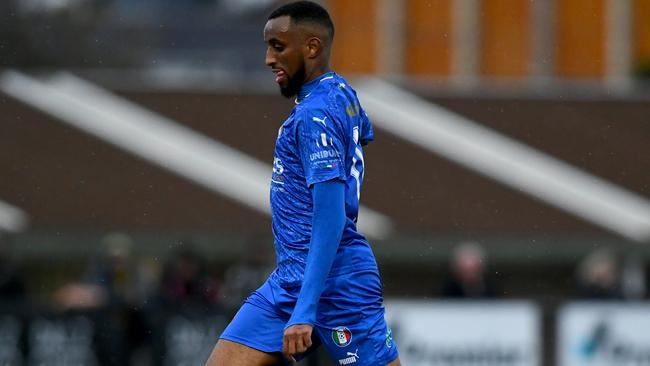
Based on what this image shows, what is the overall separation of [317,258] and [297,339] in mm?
320

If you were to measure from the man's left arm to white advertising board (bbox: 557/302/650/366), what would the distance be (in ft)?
27.7

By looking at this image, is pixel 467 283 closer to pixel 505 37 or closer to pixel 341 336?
pixel 341 336

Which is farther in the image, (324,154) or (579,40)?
(579,40)

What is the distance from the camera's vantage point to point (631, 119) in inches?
996

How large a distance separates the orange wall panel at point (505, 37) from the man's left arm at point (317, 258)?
32.4m

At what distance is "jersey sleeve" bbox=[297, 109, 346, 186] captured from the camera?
5996 mm

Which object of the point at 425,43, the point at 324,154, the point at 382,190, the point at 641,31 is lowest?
the point at 324,154

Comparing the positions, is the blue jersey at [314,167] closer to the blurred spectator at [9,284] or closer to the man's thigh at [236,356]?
the man's thigh at [236,356]

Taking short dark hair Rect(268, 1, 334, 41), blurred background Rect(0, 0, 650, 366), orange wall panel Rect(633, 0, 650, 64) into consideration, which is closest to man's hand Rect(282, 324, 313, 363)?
short dark hair Rect(268, 1, 334, 41)

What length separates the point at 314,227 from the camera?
599 cm

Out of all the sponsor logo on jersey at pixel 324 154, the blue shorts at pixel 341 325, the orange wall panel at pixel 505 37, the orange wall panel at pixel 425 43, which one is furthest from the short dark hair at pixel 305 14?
the orange wall panel at pixel 425 43

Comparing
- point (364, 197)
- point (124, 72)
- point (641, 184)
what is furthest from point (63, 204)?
point (124, 72)

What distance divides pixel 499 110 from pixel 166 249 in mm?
7222

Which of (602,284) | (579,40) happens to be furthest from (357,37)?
(602,284)
